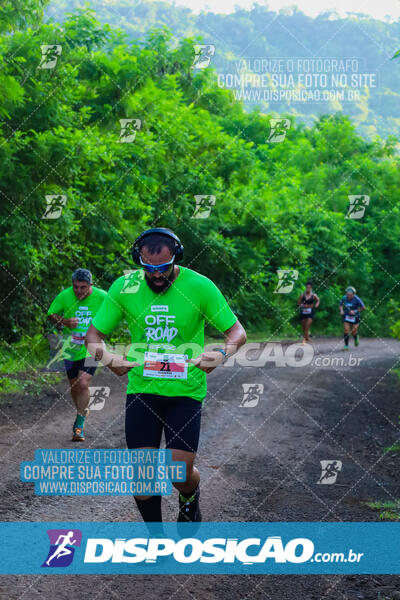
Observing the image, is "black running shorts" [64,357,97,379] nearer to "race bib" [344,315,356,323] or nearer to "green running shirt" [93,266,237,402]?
"green running shirt" [93,266,237,402]

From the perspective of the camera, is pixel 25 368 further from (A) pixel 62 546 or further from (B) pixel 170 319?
(B) pixel 170 319

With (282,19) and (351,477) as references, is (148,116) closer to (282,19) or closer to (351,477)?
(351,477)

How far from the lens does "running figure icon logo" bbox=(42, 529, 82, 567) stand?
16.6ft

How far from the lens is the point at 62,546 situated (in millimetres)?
5344

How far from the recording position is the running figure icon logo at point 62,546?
5.07 m

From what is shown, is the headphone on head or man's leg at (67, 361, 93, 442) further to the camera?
man's leg at (67, 361, 93, 442)

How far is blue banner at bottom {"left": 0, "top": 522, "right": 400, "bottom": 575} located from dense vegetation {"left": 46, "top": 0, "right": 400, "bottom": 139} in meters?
89.0

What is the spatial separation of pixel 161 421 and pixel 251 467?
352 cm

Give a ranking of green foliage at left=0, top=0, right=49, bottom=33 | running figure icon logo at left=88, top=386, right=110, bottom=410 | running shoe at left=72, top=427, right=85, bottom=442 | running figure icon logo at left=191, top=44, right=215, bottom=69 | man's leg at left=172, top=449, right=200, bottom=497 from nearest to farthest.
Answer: man's leg at left=172, top=449, right=200, bottom=497
running shoe at left=72, top=427, right=85, bottom=442
running figure icon logo at left=88, top=386, right=110, bottom=410
green foliage at left=0, top=0, right=49, bottom=33
running figure icon logo at left=191, top=44, right=215, bottom=69

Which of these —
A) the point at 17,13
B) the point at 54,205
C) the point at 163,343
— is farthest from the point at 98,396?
the point at 163,343

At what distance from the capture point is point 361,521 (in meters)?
6.33

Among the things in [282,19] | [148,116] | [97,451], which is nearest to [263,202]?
[148,116]

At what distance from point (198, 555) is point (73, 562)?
88cm

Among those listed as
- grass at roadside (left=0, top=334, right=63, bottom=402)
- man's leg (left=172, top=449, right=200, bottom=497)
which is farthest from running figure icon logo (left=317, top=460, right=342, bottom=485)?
grass at roadside (left=0, top=334, right=63, bottom=402)
